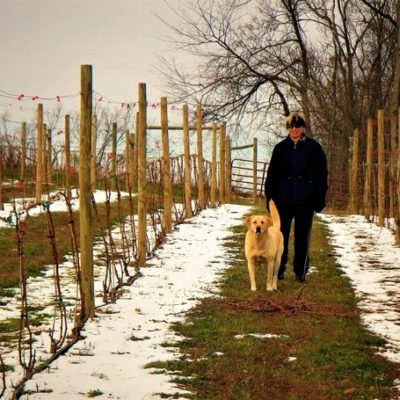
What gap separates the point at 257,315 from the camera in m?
6.38

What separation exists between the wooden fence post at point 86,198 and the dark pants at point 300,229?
269cm

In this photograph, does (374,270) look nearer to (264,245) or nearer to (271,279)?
(271,279)

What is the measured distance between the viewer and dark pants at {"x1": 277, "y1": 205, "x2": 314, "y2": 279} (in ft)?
25.8

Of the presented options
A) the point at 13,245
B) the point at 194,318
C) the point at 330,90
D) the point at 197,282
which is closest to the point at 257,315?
the point at 194,318

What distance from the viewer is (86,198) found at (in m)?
6.04

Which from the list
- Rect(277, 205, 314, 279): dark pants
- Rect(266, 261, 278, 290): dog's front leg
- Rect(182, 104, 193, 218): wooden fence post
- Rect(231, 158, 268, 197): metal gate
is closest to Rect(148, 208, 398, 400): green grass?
Rect(266, 261, 278, 290): dog's front leg

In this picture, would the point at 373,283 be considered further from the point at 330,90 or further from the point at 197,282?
the point at 330,90

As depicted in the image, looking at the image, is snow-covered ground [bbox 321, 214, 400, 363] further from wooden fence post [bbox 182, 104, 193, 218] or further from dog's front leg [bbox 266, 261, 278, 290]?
wooden fence post [bbox 182, 104, 193, 218]

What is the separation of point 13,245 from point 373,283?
5.69 metres

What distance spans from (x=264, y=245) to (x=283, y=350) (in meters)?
2.27

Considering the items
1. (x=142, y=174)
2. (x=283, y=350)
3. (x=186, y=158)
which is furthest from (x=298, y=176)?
(x=186, y=158)

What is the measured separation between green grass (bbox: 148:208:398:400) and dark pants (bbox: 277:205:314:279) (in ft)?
1.28

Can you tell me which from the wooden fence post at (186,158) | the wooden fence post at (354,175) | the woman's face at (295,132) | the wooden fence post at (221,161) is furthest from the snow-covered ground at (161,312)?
the wooden fence post at (221,161)

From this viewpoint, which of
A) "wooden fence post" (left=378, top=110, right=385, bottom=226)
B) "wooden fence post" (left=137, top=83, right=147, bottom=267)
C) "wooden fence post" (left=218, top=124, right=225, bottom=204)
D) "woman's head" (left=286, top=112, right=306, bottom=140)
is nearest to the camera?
"woman's head" (left=286, top=112, right=306, bottom=140)
